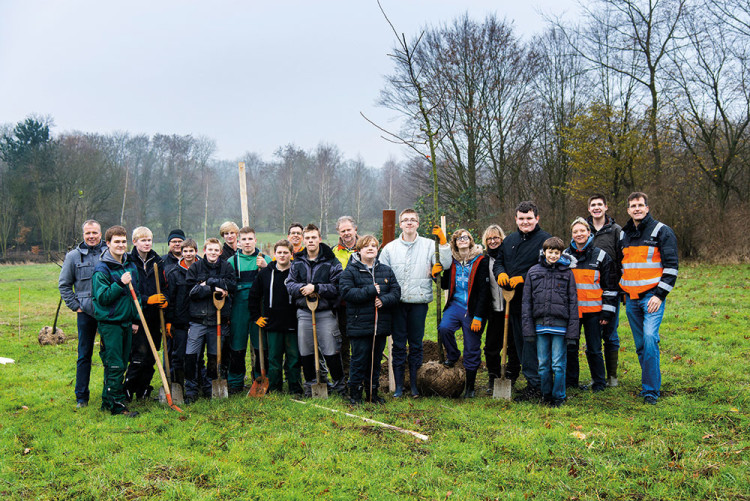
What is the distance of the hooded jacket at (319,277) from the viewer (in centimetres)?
580

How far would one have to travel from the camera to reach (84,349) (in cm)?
560

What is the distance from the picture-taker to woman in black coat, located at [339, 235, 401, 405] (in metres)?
5.59

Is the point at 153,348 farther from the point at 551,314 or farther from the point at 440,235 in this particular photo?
the point at 551,314

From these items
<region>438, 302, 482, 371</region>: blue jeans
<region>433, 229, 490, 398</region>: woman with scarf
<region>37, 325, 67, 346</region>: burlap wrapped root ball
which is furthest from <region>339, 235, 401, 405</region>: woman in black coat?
<region>37, 325, 67, 346</region>: burlap wrapped root ball

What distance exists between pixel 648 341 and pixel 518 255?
5.36ft

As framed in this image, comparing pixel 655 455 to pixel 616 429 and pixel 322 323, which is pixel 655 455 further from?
pixel 322 323

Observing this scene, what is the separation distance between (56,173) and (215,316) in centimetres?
3466

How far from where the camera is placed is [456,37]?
68.4ft

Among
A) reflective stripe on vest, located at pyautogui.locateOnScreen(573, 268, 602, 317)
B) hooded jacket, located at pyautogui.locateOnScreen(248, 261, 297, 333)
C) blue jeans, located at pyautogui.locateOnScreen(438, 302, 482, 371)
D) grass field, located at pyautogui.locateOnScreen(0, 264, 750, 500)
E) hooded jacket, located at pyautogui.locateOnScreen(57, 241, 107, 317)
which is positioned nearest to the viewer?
grass field, located at pyautogui.locateOnScreen(0, 264, 750, 500)

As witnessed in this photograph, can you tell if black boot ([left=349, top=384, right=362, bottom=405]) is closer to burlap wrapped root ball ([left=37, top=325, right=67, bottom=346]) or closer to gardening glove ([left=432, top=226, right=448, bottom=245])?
gardening glove ([left=432, top=226, right=448, bottom=245])

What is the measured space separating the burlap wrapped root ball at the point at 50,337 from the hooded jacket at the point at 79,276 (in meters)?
4.96

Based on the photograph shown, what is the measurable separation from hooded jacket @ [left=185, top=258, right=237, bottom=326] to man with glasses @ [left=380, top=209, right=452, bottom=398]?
1.93 m

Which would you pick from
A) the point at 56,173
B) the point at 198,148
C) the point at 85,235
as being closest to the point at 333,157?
the point at 198,148

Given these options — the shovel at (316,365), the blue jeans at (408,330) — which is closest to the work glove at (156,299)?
the shovel at (316,365)
